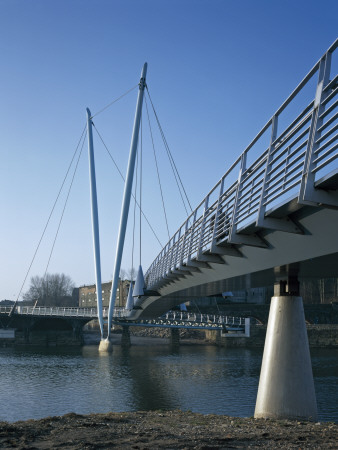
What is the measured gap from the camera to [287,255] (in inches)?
450

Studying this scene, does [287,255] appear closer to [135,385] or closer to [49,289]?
[135,385]

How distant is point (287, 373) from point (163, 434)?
4.67 meters

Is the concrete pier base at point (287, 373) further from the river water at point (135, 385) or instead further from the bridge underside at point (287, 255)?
the river water at point (135, 385)

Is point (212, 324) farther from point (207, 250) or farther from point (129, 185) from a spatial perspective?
point (207, 250)

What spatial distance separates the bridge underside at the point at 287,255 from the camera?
9.29m

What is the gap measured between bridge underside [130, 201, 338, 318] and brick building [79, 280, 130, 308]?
7443 centimetres

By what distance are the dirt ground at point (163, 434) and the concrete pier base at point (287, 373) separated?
980mm

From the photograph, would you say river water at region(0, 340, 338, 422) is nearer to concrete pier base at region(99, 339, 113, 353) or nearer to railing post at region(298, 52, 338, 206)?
concrete pier base at region(99, 339, 113, 353)

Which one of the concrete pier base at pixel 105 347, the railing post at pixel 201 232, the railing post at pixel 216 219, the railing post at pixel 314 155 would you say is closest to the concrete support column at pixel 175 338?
the concrete pier base at pixel 105 347

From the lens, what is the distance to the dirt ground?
32.1 feet

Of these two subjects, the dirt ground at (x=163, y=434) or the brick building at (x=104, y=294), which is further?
the brick building at (x=104, y=294)

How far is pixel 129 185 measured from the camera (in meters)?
46.1

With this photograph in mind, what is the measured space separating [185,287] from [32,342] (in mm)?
50474

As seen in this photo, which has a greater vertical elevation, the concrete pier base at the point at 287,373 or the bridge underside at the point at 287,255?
the bridge underside at the point at 287,255
